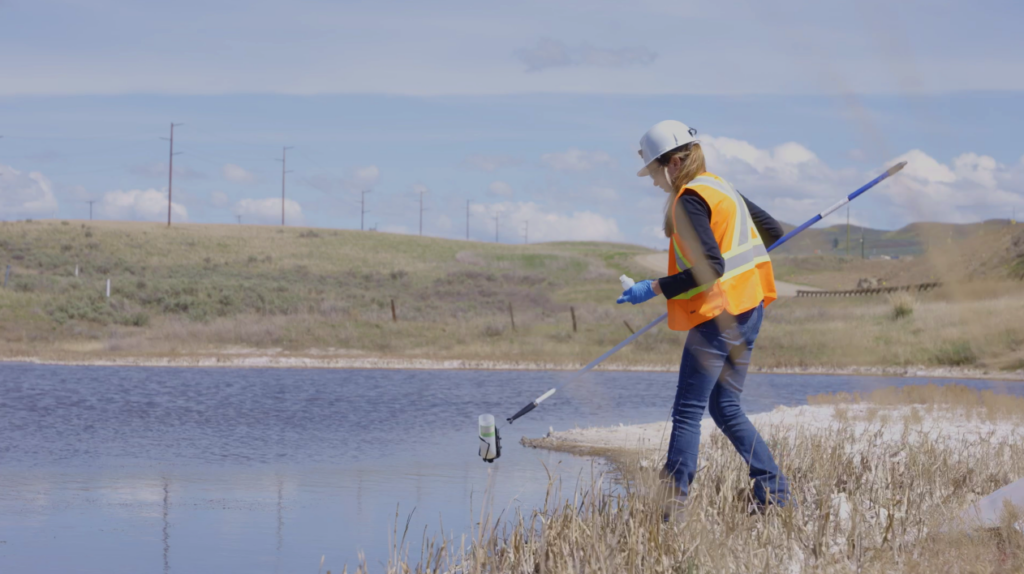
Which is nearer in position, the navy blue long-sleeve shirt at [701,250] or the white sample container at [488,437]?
the navy blue long-sleeve shirt at [701,250]

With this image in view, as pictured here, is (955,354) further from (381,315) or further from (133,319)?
(133,319)

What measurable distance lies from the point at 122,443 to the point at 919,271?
931cm

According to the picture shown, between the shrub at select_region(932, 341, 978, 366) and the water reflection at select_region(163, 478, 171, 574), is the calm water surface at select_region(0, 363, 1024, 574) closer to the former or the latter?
the water reflection at select_region(163, 478, 171, 574)

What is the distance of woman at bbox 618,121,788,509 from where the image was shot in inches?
208

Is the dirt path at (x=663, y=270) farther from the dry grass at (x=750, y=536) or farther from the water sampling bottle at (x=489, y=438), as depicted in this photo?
the water sampling bottle at (x=489, y=438)

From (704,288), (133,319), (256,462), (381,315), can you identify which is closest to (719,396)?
(704,288)

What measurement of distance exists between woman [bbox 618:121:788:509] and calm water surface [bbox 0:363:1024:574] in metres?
0.96

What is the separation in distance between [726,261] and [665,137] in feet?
2.19

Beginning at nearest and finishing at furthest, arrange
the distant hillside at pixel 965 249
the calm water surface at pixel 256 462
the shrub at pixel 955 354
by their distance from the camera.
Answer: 1. the distant hillside at pixel 965 249
2. the calm water surface at pixel 256 462
3. the shrub at pixel 955 354

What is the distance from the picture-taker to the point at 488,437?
234 inches

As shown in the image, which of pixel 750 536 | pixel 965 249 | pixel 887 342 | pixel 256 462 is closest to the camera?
pixel 965 249

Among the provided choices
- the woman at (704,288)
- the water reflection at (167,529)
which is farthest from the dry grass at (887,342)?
the woman at (704,288)

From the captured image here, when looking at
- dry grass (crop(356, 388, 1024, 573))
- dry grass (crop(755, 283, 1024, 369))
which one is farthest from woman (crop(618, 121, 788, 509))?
dry grass (crop(755, 283, 1024, 369))

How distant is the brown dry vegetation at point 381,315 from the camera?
26758mm
